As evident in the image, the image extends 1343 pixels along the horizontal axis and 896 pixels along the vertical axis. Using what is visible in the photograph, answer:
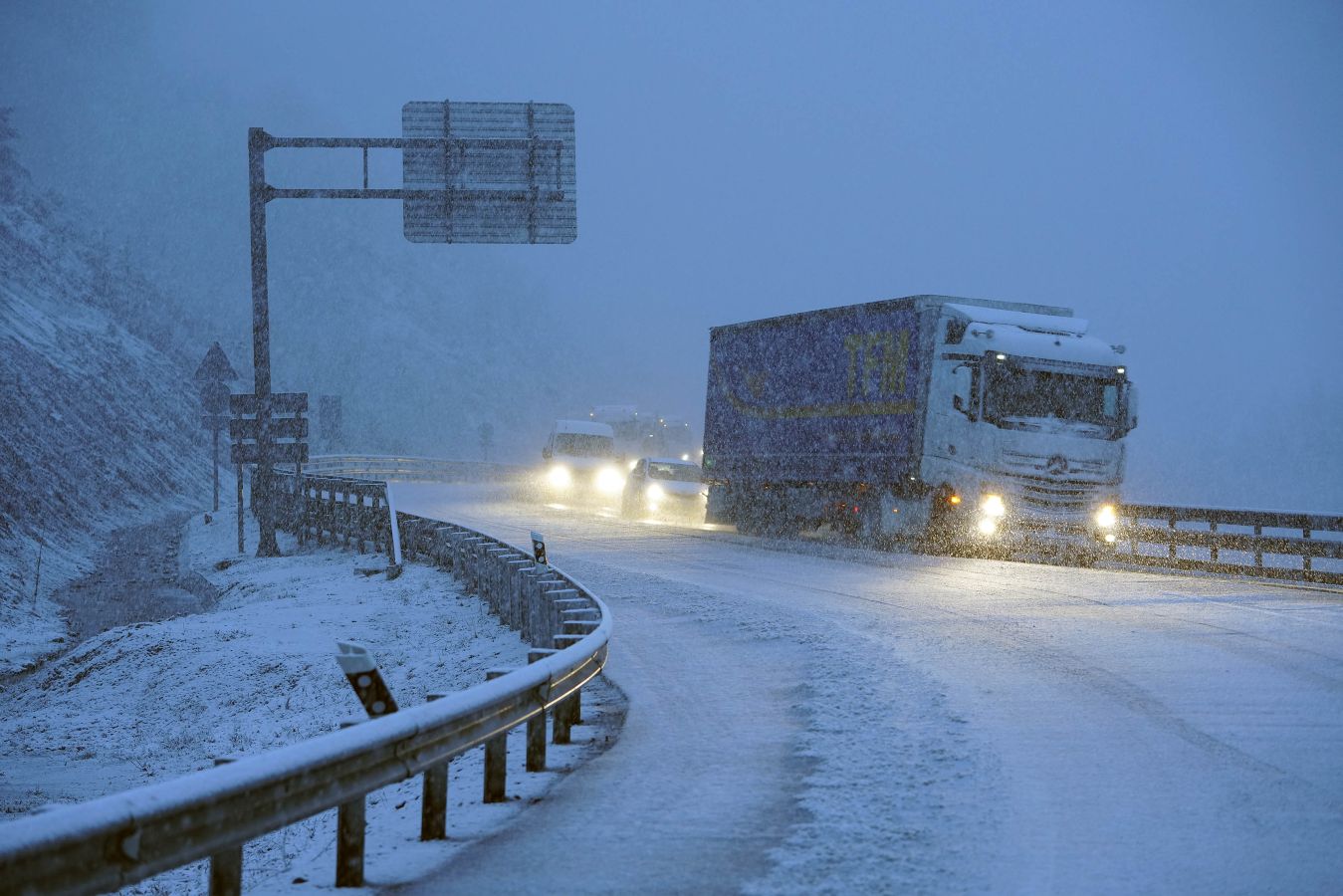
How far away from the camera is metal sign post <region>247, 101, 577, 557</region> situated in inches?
981

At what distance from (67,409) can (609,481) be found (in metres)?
17.0

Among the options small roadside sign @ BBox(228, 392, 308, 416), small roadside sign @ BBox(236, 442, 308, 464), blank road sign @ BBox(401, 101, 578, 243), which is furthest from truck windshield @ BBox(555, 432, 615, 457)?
blank road sign @ BBox(401, 101, 578, 243)

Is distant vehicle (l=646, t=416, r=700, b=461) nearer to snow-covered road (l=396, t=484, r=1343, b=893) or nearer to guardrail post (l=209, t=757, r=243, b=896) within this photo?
snow-covered road (l=396, t=484, r=1343, b=893)

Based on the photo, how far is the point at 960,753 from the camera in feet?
23.5

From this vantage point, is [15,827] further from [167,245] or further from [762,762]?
[167,245]

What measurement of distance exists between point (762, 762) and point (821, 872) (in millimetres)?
2065

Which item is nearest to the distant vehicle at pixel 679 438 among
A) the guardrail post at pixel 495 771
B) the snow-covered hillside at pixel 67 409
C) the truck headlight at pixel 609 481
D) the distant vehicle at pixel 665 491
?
the snow-covered hillside at pixel 67 409

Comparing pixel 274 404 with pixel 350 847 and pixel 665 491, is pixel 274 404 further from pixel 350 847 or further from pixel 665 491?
pixel 350 847

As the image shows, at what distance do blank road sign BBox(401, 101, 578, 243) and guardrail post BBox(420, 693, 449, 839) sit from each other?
1984cm

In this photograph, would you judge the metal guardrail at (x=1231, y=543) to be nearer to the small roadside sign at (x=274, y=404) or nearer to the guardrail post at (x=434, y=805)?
the small roadside sign at (x=274, y=404)

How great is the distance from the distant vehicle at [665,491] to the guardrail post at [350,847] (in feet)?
89.5

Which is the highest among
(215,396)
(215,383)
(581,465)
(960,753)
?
(215,383)

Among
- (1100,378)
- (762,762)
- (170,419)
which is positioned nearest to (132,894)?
(762,762)

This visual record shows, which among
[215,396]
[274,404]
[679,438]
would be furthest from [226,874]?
[679,438]
